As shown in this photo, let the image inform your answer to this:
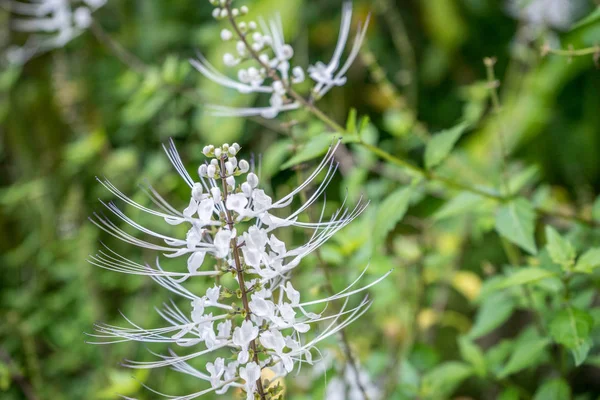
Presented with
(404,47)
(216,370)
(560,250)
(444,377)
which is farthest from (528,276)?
(404,47)

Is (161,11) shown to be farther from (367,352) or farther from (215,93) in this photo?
(367,352)

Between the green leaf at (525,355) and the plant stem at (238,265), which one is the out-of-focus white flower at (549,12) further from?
the plant stem at (238,265)

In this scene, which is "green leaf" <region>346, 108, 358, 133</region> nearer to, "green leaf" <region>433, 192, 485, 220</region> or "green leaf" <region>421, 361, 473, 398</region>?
"green leaf" <region>433, 192, 485, 220</region>

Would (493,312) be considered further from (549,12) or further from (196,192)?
(549,12)

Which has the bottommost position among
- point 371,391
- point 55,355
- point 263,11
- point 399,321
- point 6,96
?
point 371,391

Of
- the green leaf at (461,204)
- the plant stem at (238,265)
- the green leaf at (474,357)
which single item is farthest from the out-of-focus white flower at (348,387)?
Result: the plant stem at (238,265)

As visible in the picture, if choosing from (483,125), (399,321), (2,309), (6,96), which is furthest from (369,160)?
(6,96)

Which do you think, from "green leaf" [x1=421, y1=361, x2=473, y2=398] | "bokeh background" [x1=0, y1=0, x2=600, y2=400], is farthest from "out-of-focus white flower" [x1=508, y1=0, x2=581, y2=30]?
"green leaf" [x1=421, y1=361, x2=473, y2=398]
